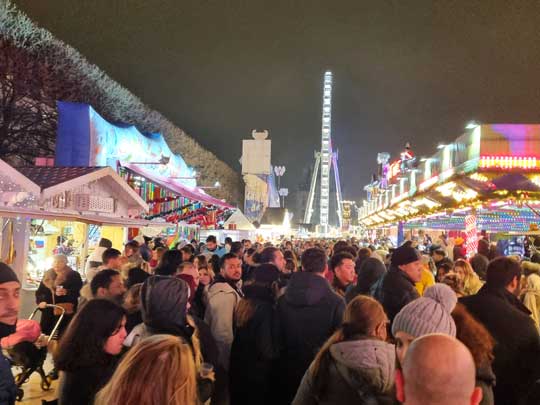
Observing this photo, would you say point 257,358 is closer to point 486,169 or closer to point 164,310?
point 164,310

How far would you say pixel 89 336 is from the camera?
10.1 feet

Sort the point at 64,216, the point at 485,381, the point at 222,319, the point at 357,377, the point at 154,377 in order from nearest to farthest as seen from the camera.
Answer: the point at 154,377
the point at 357,377
the point at 485,381
the point at 222,319
the point at 64,216

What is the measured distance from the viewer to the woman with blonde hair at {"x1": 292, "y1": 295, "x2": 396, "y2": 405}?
271cm

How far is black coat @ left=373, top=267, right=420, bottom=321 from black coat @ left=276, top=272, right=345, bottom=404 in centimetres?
53

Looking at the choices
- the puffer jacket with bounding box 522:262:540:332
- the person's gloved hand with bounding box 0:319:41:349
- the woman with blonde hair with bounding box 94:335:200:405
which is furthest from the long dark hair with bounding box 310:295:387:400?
the puffer jacket with bounding box 522:262:540:332

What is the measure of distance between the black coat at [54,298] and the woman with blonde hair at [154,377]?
5.65 meters

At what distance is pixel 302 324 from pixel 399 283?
106 cm

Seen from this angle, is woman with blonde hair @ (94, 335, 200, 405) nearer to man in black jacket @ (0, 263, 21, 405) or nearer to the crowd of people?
the crowd of people

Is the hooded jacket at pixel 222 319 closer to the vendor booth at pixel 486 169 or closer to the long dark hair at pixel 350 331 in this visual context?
the long dark hair at pixel 350 331

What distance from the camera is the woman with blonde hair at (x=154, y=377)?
191 centimetres

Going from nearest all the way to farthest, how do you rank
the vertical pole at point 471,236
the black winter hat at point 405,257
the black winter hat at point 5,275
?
the black winter hat at point 5,275 → the black winter hat at point 405,257 → the vertical pole at point 471,236

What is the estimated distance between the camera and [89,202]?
38.9 ft

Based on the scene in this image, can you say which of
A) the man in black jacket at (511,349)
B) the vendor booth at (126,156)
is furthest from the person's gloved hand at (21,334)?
the vendor booth at (126,156)

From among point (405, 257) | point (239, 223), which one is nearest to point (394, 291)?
point (405, 257)
